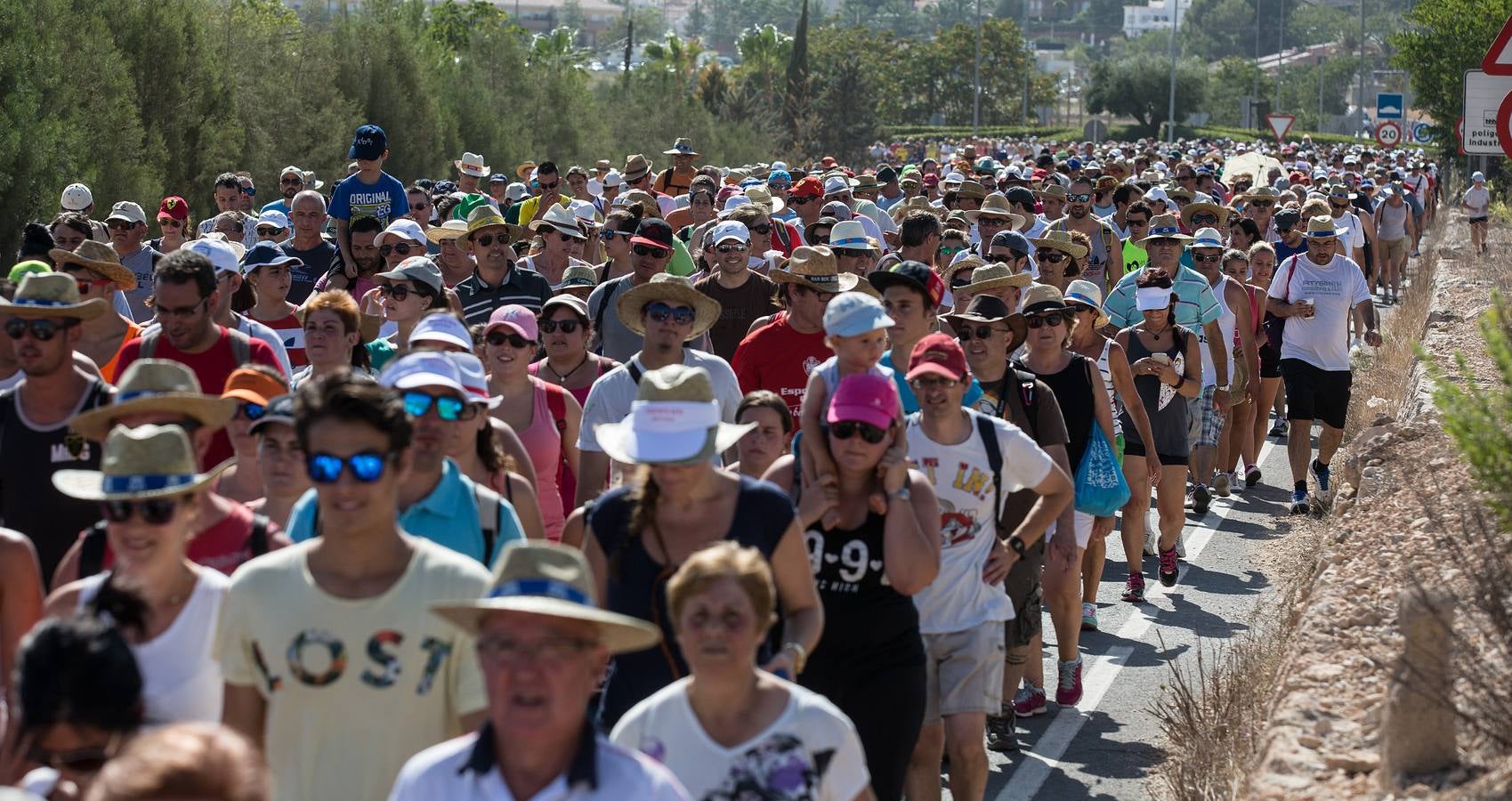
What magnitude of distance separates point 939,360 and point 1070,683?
258cm

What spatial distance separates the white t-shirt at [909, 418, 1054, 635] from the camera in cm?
660

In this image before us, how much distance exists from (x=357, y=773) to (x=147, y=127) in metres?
21.8

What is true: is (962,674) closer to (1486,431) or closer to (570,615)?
(1486,431)

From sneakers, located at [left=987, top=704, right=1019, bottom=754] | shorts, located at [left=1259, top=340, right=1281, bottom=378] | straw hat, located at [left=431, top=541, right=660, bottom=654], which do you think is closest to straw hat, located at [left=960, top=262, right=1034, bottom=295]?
sneakers, located at [left=987, top=704, right=1019, bottom=754]

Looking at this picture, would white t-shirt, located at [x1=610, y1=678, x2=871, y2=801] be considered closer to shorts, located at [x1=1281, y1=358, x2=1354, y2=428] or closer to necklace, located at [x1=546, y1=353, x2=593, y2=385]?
necklace, located at [x1=546, y1=353, x2=593, y2=385]

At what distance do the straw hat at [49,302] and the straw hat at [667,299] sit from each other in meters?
2.23

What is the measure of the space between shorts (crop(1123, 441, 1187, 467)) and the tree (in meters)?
98.5

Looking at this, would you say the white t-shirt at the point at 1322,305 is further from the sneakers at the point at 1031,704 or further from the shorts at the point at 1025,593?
the shorts at the point at 1025,593

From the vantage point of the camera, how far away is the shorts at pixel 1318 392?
45.0ft

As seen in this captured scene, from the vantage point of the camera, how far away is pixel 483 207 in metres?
11.4

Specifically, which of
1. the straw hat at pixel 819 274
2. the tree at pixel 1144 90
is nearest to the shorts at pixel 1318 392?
the straw hat at pixel 819 274

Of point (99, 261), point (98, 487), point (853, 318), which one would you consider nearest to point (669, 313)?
point (853, 318)

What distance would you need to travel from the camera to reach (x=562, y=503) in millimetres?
7785

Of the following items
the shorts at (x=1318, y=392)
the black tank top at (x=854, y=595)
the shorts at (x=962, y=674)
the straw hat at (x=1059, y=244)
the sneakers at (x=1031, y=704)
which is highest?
the straw hat at (x=1059, y=244)
